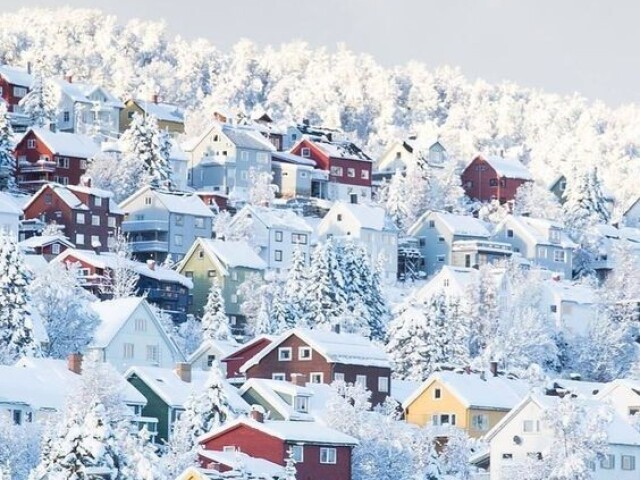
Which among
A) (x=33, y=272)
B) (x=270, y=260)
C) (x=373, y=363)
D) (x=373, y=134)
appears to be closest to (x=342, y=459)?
(x=373, y=363)

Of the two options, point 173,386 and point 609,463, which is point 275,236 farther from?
point 609,463

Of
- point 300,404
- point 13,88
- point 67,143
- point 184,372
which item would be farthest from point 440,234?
point 300,404

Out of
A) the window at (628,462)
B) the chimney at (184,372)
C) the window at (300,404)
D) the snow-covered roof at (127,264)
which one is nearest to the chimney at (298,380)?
the window at (300,404)

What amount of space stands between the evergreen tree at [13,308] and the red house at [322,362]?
10.1m

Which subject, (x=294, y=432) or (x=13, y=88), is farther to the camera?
(x=13, y=88)

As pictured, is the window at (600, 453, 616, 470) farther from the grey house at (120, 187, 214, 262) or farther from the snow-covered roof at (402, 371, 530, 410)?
the grey house at (120, 187, 214, 262)

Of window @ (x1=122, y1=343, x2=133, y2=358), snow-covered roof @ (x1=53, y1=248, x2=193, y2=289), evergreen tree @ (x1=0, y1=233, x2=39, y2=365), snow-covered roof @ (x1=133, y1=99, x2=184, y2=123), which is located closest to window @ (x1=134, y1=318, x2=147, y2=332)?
window @ (x1=122, y1=343, x2=133, y2=358)

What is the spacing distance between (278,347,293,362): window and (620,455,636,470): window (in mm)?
15506

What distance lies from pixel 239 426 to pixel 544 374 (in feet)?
105

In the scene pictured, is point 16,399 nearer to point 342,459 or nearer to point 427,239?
point 342,459

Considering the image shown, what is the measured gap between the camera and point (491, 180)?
14225cm

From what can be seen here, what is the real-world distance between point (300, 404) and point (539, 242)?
163ft

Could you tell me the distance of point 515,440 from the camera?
265 feet

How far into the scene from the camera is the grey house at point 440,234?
12425 centimetres
